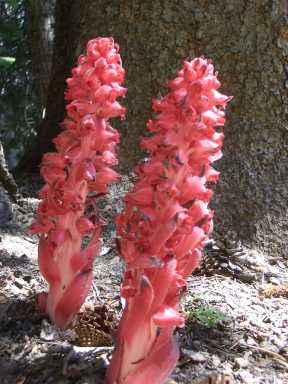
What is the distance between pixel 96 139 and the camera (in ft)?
6.46

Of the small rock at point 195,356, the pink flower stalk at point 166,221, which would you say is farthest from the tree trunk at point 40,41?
the pink flower stalk at point 166,221

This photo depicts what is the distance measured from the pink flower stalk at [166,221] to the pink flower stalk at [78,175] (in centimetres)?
28

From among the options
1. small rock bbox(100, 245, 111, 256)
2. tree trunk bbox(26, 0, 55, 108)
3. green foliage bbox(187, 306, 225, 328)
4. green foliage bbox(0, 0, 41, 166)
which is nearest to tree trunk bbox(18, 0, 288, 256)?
small rock bbox(100, 245, 111, 256)

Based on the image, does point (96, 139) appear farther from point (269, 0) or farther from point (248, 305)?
point (269, 0)

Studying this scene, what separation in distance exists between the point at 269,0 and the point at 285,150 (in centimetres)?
76

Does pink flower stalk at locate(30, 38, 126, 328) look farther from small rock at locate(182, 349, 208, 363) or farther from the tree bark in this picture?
the tree bark

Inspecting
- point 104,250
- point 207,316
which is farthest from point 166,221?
point 104,250

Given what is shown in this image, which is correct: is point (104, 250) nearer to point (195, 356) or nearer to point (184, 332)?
point (184, 332)

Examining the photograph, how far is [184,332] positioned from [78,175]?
2.32ft

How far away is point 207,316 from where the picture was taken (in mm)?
2250

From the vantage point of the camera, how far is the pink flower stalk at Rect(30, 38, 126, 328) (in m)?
1.92

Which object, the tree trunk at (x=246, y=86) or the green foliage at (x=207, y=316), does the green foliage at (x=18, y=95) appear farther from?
the green foliage at (x=207, y=316)

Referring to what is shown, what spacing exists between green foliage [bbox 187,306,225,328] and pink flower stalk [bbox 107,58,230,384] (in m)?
0.49

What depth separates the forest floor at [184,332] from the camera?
6.35ft
